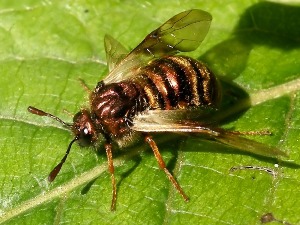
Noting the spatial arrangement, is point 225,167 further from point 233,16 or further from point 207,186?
point 233,16

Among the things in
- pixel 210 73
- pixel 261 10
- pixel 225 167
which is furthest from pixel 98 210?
pixel 261 10

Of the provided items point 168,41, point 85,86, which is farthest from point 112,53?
point 168,41

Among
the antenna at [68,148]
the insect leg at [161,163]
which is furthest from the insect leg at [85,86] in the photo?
the insect leg at [161,163]

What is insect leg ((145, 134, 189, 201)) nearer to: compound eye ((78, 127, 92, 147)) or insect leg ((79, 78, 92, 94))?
compound eye ((78, 127, 92, 147))

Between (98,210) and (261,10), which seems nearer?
(98,210)

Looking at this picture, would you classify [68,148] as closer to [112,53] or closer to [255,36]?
[112,53]

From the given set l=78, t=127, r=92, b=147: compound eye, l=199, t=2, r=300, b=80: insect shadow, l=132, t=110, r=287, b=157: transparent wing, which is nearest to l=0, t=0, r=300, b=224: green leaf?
l=199, t=2, r=300, b=80: insect shadow
